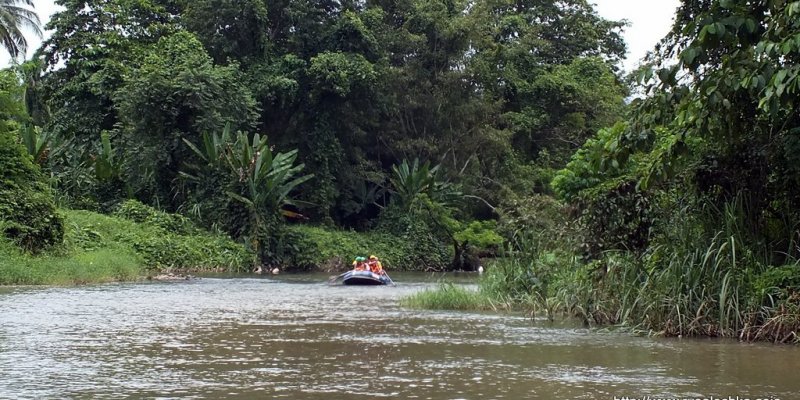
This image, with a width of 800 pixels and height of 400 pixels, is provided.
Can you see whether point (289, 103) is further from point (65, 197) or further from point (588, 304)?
point (588, 304)

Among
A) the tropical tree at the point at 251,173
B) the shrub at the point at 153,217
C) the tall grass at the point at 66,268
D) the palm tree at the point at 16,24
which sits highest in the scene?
the palm tree at the point at 16,24

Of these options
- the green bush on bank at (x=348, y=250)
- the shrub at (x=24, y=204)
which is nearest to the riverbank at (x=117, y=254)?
the shrub at (x=24, y=204)

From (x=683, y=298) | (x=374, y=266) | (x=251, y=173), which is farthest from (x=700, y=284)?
(x=251, y=173)

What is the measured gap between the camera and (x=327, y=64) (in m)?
30.6

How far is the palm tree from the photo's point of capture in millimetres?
32500

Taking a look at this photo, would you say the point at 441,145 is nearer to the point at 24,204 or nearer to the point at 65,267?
the point at 24,204

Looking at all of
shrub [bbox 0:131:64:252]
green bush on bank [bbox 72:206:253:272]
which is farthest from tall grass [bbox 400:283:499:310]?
green bush on bank [bbox 72:206:253:272]

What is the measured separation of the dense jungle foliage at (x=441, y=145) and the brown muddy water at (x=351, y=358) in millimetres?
999

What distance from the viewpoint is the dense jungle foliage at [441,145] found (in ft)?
31.5

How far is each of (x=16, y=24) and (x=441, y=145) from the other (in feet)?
57.2

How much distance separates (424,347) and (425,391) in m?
2.56

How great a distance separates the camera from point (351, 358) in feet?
27.5

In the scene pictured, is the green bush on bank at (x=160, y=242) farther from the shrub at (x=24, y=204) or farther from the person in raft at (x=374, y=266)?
the person in raft at (x=374, y=266)

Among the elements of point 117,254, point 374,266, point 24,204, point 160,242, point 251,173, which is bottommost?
point 374,266
